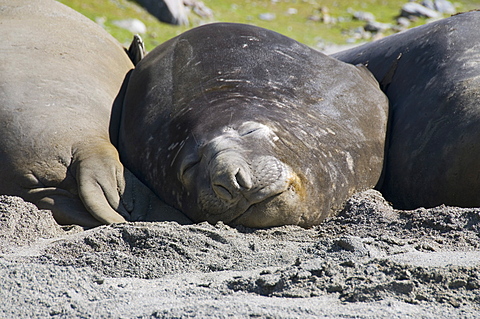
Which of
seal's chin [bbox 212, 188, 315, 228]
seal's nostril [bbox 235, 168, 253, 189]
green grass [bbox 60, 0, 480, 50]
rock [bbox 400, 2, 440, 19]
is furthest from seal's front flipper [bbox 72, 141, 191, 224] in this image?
rock [bbox 400, 2, 440, 19]

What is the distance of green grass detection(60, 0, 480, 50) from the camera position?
1047cm

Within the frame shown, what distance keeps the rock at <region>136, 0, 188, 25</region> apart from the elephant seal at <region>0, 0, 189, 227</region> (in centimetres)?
725

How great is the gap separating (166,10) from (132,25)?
139 cm

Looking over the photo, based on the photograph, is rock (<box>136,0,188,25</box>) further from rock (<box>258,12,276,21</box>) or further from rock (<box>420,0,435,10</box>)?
rock (<box>420,0,435,10</box>)

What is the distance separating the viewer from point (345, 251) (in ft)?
8.23

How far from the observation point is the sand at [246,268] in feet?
6.71

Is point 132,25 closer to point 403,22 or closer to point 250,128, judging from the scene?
point 403,22

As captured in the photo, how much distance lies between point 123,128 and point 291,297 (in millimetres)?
2087

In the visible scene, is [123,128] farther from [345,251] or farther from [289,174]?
[345,251]

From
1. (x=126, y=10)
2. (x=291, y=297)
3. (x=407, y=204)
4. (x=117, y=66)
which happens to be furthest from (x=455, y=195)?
(x=126, y=10)

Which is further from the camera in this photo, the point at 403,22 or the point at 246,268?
the point at 403,22

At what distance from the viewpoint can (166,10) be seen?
452 inches

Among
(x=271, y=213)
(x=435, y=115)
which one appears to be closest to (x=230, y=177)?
(x=271, y=213)

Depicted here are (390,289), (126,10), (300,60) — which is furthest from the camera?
(126,10)
